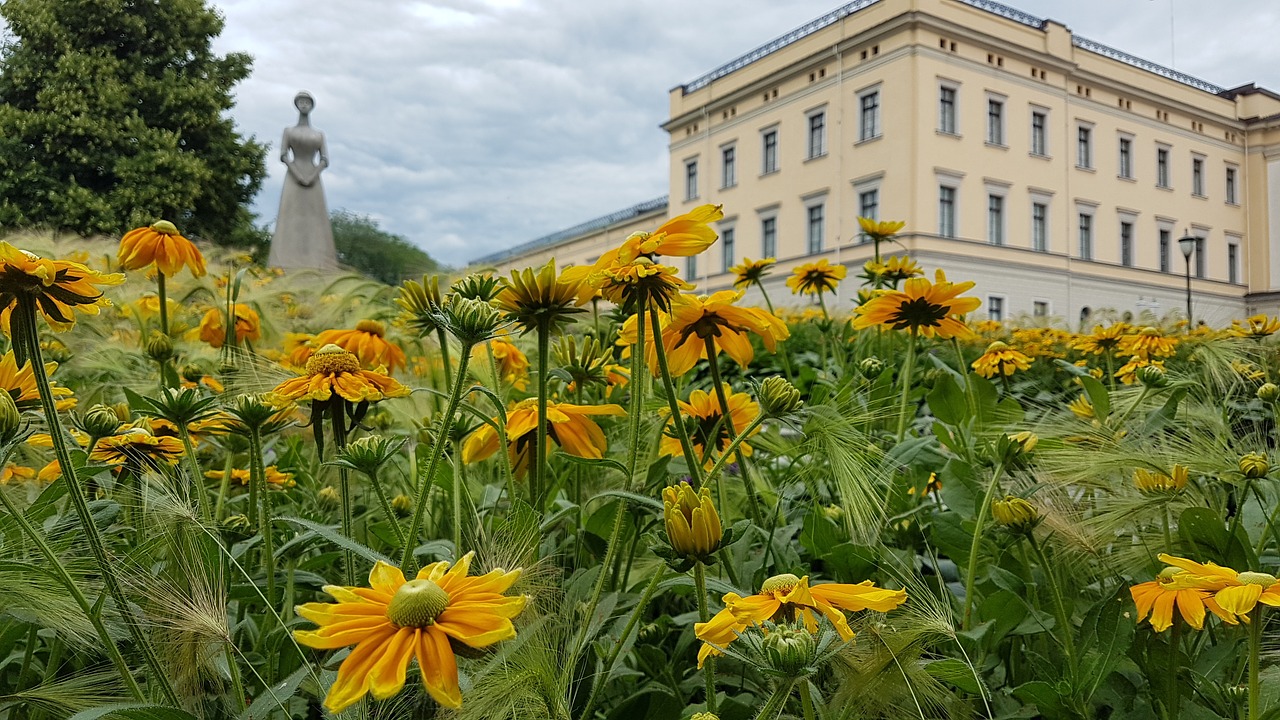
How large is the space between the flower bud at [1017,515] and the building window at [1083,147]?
63.2 ft

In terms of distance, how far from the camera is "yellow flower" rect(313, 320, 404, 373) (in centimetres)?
89

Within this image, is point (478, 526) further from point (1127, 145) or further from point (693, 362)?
point (1127, 145)

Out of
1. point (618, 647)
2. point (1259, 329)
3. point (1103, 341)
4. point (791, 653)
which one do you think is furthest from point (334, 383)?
point (1259, 329)

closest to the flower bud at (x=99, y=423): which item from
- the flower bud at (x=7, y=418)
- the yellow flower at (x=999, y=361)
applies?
the flower bud at (x=7, y=418)

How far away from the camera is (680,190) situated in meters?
19.8

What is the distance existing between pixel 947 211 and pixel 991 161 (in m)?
1.53

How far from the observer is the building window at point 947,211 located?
50.2 ft

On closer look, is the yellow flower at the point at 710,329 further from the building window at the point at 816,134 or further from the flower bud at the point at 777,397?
the building window at the point at 816,134

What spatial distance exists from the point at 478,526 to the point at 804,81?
17.7 meters

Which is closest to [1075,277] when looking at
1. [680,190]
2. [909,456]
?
[680,190]

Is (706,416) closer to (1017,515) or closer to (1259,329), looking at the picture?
(1017,515)

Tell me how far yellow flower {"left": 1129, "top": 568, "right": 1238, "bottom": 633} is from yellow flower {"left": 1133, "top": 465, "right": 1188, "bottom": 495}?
17 centimetres

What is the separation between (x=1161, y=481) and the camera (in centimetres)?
69

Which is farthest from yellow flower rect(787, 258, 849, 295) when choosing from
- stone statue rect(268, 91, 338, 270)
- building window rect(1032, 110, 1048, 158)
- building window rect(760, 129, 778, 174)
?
building window rect(1032, 110, 1048, 158)
